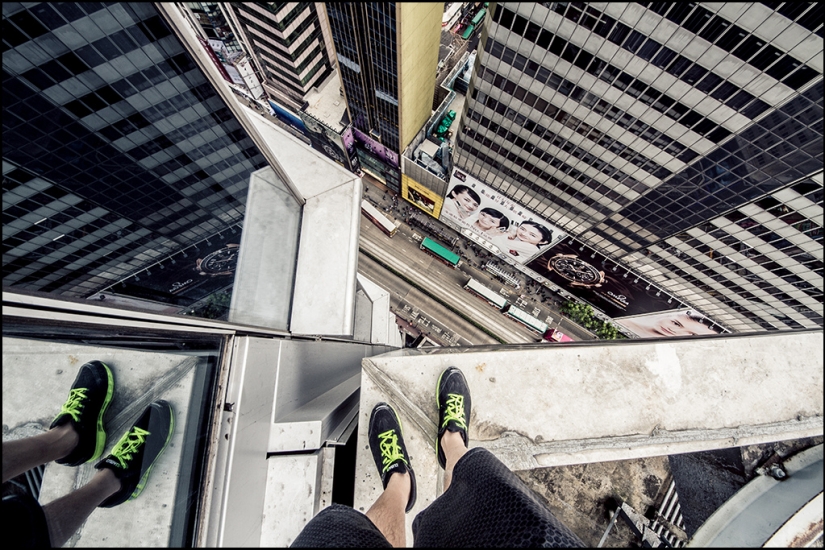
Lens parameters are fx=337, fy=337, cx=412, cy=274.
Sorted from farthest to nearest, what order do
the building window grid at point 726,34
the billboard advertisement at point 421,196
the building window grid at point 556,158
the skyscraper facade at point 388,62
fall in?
the billboard advertisement at point 421,196
the skyscraper facade at point 388,62
the building window grid at point 556,158
the building window grid at point 726,34

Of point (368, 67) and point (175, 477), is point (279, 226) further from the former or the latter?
point (368, 67)

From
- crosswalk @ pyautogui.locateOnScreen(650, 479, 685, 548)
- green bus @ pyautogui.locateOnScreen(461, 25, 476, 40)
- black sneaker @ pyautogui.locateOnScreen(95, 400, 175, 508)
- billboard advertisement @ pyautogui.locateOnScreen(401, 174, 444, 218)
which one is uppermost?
green bus @ pyautogui.locateOnScreen(461, 25, 476, 40)

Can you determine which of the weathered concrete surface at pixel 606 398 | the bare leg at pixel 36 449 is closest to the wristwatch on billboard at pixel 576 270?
the weathered concrete surface at pixel 606 398

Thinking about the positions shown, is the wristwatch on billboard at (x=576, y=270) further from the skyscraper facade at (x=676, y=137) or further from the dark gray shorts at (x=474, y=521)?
the dark gray shorts at (x=474, y=521)

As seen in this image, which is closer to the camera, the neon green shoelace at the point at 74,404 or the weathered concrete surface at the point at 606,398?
the neon green shoelace at the point at 74,404

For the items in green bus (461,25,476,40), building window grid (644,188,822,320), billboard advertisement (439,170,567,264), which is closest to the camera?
building window grid (644,188,822,320)

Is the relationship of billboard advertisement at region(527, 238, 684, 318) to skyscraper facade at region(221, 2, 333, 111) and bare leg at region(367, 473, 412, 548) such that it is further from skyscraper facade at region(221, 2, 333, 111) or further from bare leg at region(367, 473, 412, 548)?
skyscraper facade at region(221, 2, 333, 111)

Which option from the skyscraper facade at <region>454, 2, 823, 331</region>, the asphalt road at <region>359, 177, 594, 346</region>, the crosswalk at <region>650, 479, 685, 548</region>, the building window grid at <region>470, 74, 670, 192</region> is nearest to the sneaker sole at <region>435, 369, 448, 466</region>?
the crosswalk at <region>650, 479, 685, 548</region>
